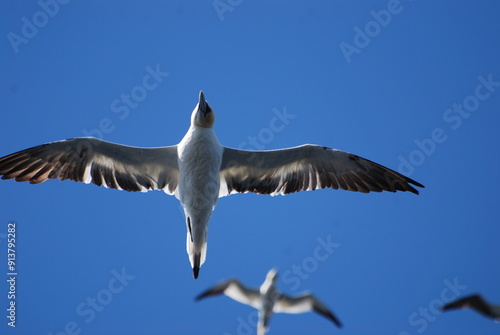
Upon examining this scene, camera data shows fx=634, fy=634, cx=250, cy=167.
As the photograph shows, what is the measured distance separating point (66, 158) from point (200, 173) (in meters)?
3.10

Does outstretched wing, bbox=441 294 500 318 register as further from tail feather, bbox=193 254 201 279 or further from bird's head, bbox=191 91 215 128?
bird's head, bbox=191 91 215 128

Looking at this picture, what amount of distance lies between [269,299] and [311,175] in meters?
3.98

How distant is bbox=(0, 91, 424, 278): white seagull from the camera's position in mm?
13211

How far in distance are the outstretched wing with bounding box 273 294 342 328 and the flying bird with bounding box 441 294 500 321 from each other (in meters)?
2.54

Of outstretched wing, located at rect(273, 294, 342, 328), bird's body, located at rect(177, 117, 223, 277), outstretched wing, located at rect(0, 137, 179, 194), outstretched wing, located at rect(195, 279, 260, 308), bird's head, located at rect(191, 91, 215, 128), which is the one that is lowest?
A: outstretched wing, located at rect(273, 294, 342, 328)

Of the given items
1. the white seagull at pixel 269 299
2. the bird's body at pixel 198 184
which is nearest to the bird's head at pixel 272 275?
the white seagull at pixel 269 299

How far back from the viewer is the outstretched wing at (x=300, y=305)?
1116 cm

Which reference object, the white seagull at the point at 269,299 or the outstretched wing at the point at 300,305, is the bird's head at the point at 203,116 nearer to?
the white seagull at the point at 269,299

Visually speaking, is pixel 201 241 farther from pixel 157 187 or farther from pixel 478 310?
pixel 478 310

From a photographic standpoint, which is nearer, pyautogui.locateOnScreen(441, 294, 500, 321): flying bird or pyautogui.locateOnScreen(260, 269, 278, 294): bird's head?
pyautogui.locateOnScreen(441, 294, 500, 321): flying bird

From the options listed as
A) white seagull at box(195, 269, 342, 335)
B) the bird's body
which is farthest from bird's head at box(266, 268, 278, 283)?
the bird's body

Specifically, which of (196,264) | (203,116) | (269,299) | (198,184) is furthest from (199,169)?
(269,299)

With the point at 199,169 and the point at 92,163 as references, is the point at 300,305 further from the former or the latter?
the point at 92,163

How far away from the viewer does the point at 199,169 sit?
43.0ft
